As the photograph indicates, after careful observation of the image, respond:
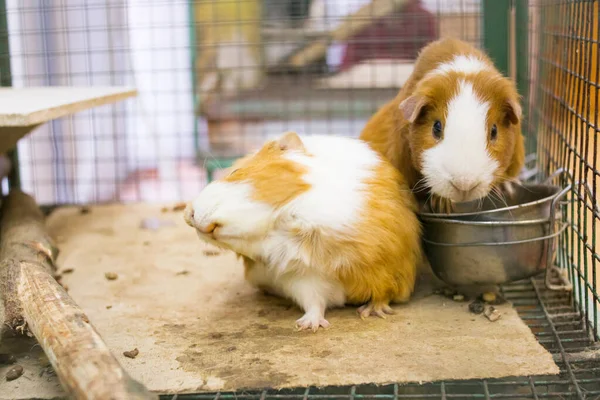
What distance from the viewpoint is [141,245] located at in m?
3.67

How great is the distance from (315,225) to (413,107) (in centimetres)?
57

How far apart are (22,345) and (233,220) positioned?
0.84 meters

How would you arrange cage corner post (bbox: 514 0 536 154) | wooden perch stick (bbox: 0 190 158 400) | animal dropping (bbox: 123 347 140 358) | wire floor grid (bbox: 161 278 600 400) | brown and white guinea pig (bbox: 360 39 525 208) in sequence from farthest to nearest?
1. cage corner post (bbox: 514 0 536 154)
2. brown and white guinea pig (bbox: 360 39 525 208)
3. animal dropping (bbox: 123 347 140 358)
4. wire floor grid (bbox: 161 278 600 400)
5. wooden perch stick (bbox: 0 190 158 400)

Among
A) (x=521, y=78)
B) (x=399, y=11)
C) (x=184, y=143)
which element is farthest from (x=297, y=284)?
(x=184, y=143)

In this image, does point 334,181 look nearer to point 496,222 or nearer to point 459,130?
point 459,130

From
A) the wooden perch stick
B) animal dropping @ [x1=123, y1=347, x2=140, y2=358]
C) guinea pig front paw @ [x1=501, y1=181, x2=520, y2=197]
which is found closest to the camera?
the wooden perch stick

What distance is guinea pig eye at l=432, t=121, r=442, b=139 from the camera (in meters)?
2.54

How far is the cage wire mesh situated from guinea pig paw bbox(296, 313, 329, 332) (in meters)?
0.40

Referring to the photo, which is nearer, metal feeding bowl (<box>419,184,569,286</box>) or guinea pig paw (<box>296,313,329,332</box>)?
guinea pig paw (<box>296,313,329,332</box>)

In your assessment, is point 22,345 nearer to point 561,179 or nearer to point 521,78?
point 561,179

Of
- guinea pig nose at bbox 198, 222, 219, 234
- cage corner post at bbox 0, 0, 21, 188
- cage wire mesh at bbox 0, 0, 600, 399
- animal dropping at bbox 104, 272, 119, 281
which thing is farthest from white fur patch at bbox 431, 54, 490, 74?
cage corner post at bbox 0, 0, 21, 188

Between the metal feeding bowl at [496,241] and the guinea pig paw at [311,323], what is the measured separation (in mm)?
546

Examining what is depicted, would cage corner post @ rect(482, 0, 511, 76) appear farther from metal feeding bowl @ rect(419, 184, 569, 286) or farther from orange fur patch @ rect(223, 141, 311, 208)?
orange fur patch @ rect(223, 141, 311, 208)

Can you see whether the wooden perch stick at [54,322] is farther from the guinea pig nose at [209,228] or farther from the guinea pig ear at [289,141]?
the guinea pig ear at [289,141]
